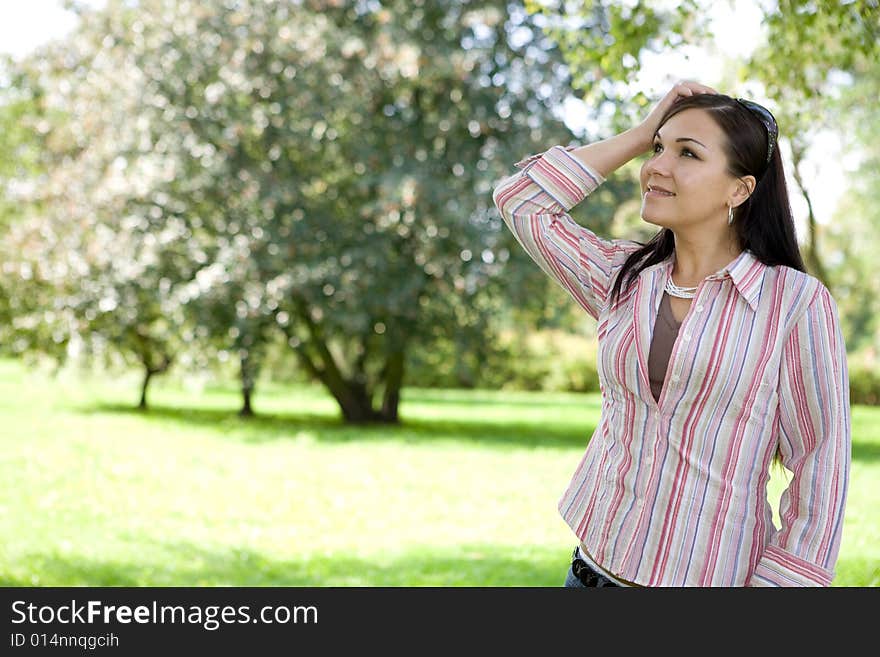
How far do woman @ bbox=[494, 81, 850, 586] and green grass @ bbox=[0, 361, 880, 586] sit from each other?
3253 millimetres

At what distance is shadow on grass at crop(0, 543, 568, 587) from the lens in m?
6.44

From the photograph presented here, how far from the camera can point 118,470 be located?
11.0m

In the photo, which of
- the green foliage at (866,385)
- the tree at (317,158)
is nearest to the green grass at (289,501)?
the tree at (317,158)

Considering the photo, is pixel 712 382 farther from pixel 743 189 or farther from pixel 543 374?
pixel 543 374

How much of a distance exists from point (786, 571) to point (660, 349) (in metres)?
0.46

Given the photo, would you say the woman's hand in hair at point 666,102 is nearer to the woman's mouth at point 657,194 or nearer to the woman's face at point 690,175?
the woman's face at point 690,175

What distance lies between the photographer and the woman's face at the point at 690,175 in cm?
201

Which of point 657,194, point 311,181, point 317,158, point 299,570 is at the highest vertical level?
point 317,158

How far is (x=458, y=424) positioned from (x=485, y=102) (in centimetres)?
574

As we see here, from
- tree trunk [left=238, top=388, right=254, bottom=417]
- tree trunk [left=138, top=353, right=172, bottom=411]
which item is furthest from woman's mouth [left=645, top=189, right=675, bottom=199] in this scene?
tree trunk [left=138, top=353, right=172, bottom=411]

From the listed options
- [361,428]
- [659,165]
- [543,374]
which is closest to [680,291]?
[659,165]

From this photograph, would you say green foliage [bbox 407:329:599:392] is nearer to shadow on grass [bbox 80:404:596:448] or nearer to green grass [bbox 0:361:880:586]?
shadow on grass [bbox 80:404:596:448]

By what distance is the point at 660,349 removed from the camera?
6.60 ft
